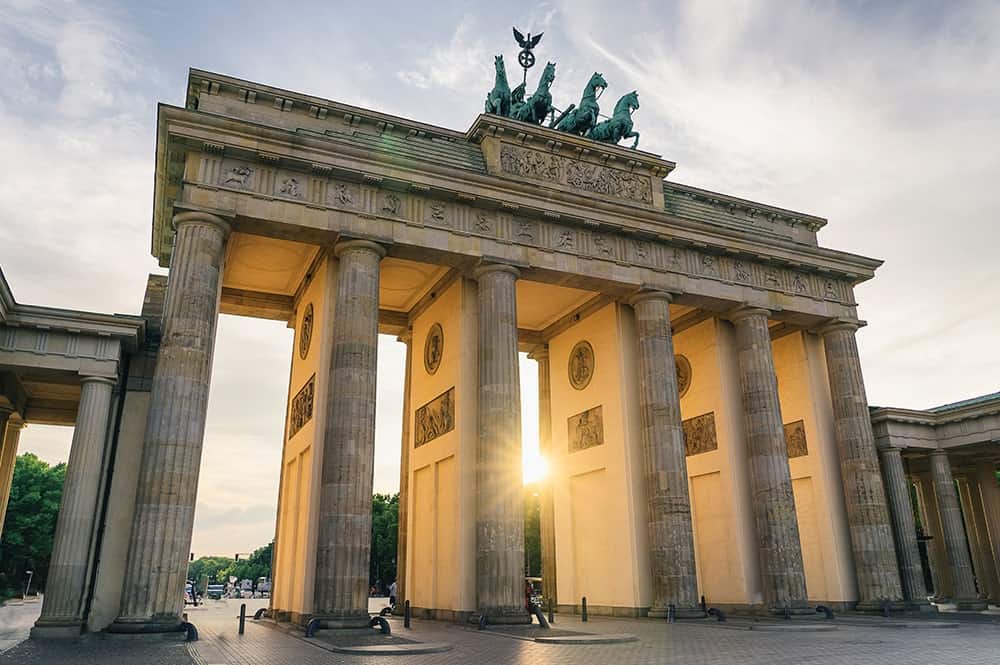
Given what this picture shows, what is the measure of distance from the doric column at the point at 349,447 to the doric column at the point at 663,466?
9589 mm

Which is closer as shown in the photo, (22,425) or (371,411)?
(371,411)

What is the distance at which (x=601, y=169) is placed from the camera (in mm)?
26141

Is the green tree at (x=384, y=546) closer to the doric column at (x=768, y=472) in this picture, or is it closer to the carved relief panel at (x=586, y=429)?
the carved relief panel at (x=586, y=429)

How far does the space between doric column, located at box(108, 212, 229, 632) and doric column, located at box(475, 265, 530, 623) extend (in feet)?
25.3

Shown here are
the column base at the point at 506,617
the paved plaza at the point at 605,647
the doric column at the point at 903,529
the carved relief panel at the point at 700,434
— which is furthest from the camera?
the carved relief panel at the point at 700,434

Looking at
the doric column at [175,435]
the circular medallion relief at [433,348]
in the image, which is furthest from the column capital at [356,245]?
the circular medallion relief at [433,348]

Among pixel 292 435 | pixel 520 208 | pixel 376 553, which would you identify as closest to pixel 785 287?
pixel 520 208

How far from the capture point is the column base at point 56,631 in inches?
624

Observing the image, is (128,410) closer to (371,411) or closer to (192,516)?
(192,516)

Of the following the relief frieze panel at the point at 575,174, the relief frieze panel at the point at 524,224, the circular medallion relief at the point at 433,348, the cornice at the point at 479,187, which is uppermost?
the relief frieze panel at the point at 575,174

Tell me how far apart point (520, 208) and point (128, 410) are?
12995 millimetres

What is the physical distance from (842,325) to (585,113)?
43.9ft

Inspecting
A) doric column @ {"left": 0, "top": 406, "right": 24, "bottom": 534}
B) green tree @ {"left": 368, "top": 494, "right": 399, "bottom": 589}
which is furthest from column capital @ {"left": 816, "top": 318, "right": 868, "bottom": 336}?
green tree @ {"left": 368, "top": 494, "right": 399, "bottom": 589}

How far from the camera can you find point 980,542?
3528 centimetres
